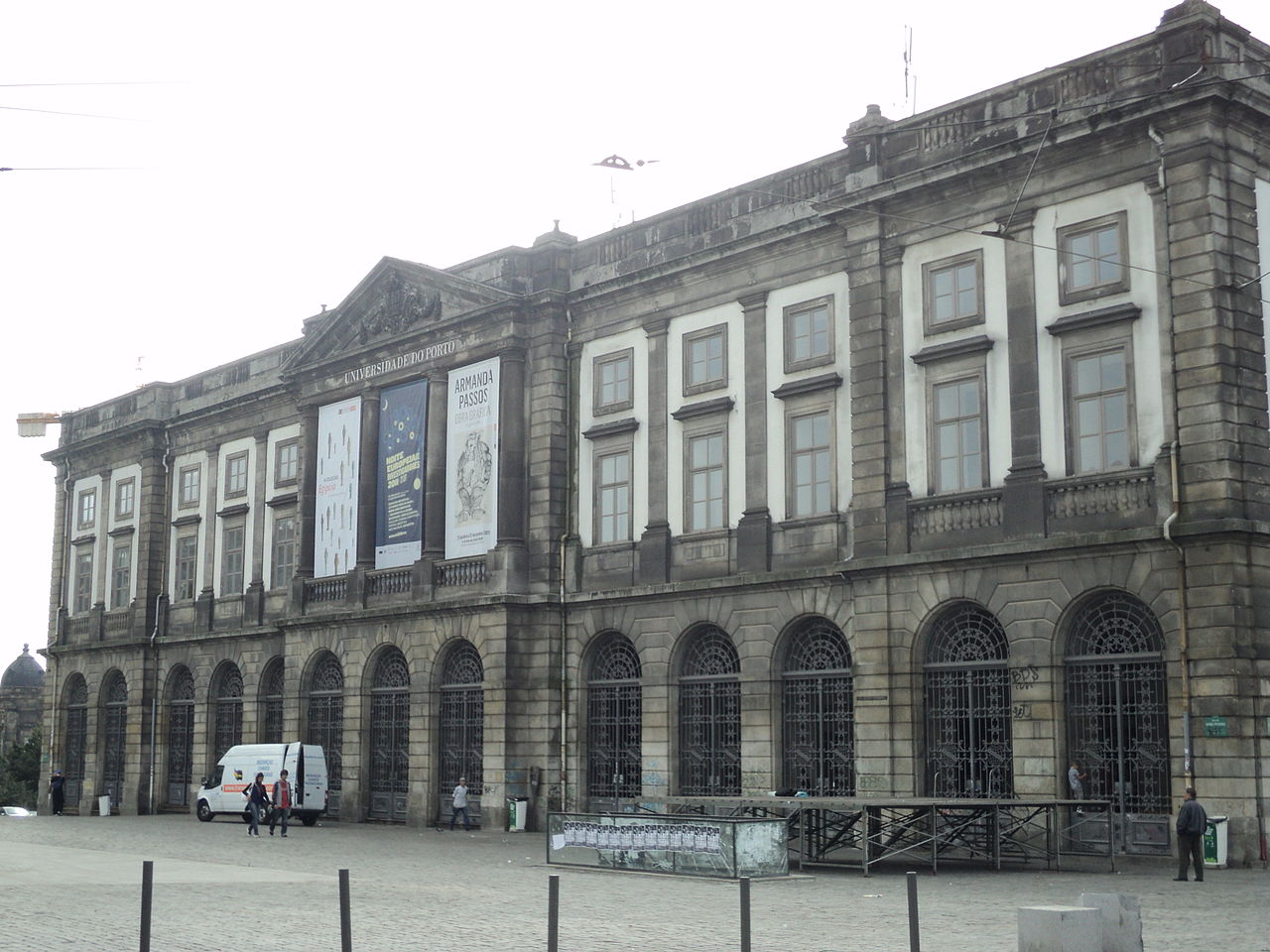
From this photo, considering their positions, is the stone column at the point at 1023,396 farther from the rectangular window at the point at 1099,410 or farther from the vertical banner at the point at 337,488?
the vertical banner at the point at 337,488

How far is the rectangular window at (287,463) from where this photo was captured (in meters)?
50.0

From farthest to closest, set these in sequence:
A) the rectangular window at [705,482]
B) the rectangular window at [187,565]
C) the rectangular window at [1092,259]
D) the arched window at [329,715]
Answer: the rectangular window at [187,565] < the arched window at [329,715] < the rectangular window at [705,482] < the rectangular window at [1092,259]

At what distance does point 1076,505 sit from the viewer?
96.0 ft

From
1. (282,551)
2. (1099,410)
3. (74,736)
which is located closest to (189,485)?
(282,551)

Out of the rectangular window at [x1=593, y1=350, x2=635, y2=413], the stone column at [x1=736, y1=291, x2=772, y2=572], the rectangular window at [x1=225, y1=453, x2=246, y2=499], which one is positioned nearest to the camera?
the stone column at [x1=736, y1=291, x2=772, y2=572]

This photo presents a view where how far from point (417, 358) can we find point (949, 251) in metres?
16.6

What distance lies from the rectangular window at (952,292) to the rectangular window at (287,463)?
77.4 ft

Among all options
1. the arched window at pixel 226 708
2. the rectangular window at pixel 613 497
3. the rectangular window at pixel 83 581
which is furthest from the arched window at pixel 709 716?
the rectangular window at pixel 83 581

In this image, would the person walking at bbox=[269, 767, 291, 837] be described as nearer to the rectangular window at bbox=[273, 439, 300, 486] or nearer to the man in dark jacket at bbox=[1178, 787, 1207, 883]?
the rectangular window at bbox=[273, 439, 300, 486]

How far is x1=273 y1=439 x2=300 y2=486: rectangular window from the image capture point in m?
50.0

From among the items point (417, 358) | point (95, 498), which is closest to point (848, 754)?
point (417, 358)

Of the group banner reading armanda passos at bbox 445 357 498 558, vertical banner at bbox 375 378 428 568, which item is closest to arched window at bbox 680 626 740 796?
banner reading armanda passos at bbox 445 357 498 558

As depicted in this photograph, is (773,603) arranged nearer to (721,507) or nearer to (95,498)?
(721,507)

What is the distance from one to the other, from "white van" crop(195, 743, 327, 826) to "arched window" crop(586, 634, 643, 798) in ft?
29.4
